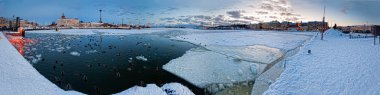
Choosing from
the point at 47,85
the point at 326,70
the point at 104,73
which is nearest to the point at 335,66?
the point at 326,70

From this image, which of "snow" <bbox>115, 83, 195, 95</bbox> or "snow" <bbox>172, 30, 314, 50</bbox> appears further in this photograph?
"snow" <bbox>172, 30, 314, 50</bbox>

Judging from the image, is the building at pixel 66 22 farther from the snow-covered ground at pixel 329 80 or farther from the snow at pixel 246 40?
the snow-covered ground at pixel 329 80

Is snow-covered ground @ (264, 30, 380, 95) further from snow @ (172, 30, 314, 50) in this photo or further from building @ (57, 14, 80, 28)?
building @ (57, 14, 80, 28)

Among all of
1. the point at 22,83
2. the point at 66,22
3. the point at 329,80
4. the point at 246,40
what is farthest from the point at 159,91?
the point at 66,22

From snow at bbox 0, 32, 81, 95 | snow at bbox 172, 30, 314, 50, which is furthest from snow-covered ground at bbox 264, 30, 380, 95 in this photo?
snow at bbox 172, 30, 314, 50

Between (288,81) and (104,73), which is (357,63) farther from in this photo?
(104,73)

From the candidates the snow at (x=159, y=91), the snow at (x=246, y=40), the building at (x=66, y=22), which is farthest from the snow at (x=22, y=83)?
the building at (x=66, y=22)

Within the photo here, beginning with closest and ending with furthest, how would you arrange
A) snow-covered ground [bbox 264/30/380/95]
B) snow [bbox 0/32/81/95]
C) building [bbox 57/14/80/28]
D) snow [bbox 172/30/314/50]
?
snow [bbox 0/32/81/95]
snow-covered ground [bbox 264/30/380/95]
snow [bbox 172/30/314/50]
building [bbox 57/14/80/28]

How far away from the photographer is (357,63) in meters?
17.3

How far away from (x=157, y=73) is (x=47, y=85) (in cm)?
722

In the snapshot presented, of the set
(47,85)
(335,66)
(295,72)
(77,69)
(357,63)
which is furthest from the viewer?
(77,69)

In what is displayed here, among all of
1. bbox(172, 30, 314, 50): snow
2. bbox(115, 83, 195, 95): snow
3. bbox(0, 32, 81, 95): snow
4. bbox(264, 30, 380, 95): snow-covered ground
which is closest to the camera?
bbox(0, 32, 81, 95): snow

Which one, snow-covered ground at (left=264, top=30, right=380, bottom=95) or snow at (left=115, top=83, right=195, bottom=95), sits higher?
snow-covered ground at (left=264, top=30, right=380, bottom=95)

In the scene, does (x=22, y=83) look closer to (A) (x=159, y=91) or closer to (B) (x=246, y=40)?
(A) (x=159, y=91)
